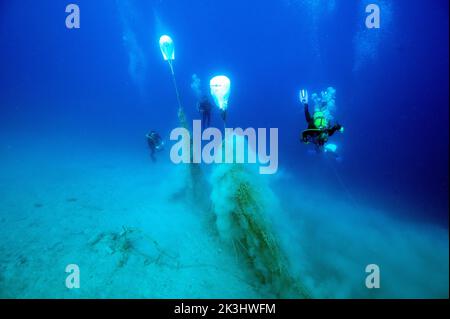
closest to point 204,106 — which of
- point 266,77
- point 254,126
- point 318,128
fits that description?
point 318,128

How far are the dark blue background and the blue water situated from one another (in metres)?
0.34

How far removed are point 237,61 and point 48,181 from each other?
8067 cm

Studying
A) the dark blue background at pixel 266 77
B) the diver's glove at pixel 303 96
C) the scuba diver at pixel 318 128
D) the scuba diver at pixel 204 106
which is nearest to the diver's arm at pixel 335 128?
the scuba diver at pixel 318 128

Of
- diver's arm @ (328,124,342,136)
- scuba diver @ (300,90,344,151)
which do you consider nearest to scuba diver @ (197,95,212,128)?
scuba diver @ (300,90,344,151)

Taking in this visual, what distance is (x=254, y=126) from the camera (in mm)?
49156

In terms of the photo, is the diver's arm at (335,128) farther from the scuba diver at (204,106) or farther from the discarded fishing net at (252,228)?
the scuba diver at (204,106)

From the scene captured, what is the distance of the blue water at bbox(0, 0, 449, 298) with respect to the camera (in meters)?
6.75

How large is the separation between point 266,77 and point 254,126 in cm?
3790

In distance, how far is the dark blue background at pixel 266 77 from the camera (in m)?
26.2

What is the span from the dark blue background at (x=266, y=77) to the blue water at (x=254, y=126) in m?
0.34

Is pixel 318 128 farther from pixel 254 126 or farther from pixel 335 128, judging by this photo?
pixel 254 126
